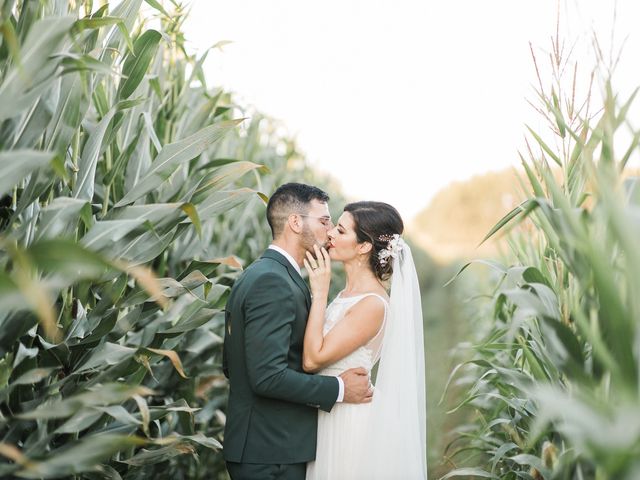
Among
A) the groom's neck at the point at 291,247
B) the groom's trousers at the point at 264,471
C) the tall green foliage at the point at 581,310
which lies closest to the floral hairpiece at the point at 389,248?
the groom's neck at the point at 291,247

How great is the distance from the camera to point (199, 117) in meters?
3.37

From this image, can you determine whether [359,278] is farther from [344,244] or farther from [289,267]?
[289,267]

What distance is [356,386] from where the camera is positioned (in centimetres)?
294

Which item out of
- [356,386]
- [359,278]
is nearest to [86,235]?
[356,386]

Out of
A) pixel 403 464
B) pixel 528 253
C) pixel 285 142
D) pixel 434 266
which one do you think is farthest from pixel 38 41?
pixel 434 266

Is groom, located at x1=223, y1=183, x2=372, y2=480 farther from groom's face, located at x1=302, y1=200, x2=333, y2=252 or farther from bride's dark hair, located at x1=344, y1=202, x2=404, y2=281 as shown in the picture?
bride's dark hair, located at x1=344, y1=202, x2=404, y2=281

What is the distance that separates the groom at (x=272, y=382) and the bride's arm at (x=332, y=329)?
7 centimetres

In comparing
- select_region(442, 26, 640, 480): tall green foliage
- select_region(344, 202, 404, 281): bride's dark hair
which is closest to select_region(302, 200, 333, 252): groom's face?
select_region(344, 202, 404, 281): bride's dark hair

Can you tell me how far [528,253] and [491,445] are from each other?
90 cm

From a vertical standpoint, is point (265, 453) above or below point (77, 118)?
below

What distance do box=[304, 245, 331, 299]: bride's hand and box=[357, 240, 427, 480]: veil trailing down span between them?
12.7 inches

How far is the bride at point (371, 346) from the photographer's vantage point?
2914 millimetres

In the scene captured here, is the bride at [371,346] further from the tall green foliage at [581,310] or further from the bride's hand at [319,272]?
the tall green foliage at [581,310]

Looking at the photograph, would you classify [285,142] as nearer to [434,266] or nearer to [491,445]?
[491,445]
